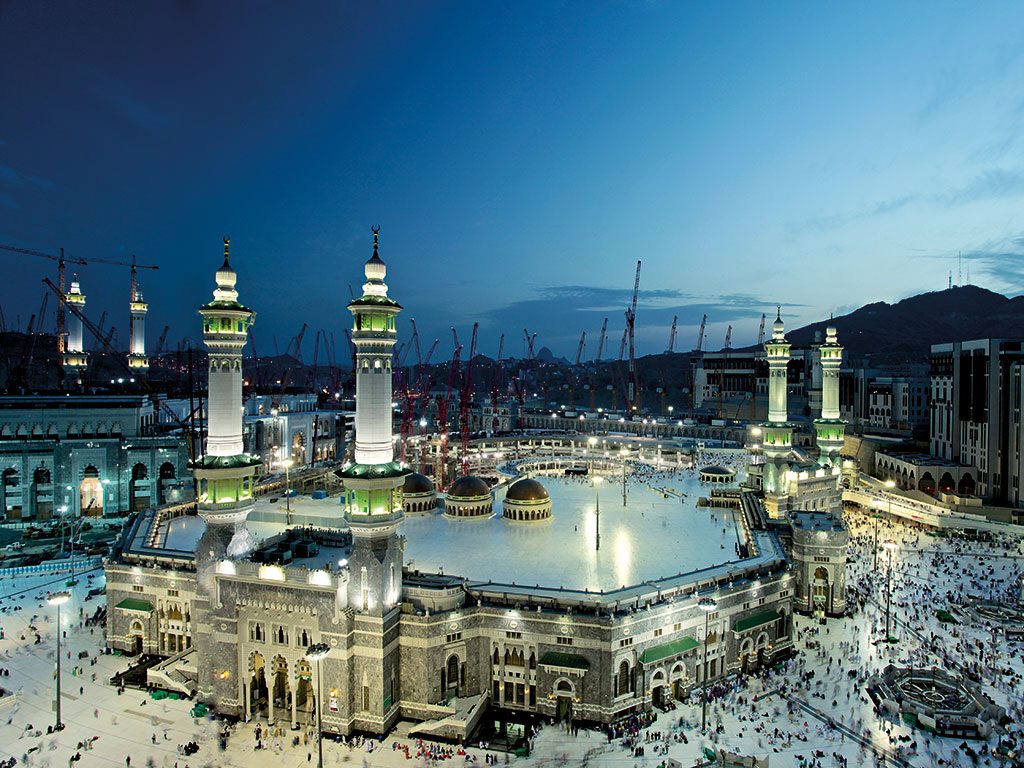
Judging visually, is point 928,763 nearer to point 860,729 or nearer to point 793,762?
point 860,729

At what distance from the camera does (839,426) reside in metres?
54.4

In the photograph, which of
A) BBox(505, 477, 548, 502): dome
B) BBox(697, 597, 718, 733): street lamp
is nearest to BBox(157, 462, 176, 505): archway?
BBox(505, 477, 548, 502): dome

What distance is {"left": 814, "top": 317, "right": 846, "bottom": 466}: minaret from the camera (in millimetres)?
54438

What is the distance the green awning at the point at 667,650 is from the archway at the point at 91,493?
5109 cm

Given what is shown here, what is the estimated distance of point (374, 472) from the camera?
25.6 metres

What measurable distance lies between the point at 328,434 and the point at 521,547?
2158 inches

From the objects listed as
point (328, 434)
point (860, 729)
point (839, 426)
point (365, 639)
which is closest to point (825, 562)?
point (860, 729)

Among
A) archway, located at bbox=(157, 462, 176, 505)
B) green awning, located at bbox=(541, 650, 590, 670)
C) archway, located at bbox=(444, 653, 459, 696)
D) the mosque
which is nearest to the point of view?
the mosque

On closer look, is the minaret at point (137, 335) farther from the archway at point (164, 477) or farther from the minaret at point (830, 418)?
the minaret at point (830, 418)

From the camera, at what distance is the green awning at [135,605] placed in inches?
1256

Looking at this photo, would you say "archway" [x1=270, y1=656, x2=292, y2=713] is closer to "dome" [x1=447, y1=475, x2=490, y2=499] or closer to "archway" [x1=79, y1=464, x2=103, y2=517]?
"dome" [x1=447, y1=475, x2=490, y2=499]

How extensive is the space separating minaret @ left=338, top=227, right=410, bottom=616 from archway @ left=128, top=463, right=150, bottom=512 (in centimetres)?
4148

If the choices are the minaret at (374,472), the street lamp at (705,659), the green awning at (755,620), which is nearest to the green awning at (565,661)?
the street lamp at (705,659)

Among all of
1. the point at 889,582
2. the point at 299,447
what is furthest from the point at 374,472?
the point at 299,447
